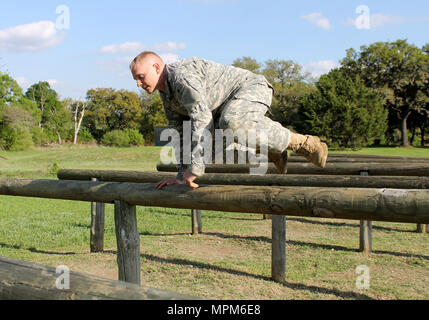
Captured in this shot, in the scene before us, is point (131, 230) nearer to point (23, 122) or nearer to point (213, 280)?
point (213, 280)

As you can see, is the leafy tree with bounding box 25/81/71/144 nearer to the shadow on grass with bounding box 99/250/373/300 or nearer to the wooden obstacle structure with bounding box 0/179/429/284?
the shadow on grass with bounding box 99/250/373/300

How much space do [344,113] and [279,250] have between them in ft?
123

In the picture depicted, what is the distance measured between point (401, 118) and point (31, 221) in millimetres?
45147

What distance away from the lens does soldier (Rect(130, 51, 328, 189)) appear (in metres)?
3.45

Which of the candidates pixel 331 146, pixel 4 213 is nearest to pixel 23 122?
pixel 331 146

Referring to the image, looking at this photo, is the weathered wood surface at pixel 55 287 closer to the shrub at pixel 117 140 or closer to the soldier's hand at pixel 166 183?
the soldier's hand at pixel 166 183

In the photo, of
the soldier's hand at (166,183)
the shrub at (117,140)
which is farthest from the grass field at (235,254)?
the shrub at (117,140)

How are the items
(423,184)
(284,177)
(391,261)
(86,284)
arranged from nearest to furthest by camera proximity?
(86,284)
(423,184)
(284,177)
(391,261)

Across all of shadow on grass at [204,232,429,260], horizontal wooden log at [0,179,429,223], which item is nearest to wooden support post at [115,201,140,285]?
horizontal wooden log at [0,179,429,223]

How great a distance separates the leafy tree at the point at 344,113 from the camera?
134 feet

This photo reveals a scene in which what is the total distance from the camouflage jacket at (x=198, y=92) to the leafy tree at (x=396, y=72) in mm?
45168

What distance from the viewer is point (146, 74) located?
355 centimetres
